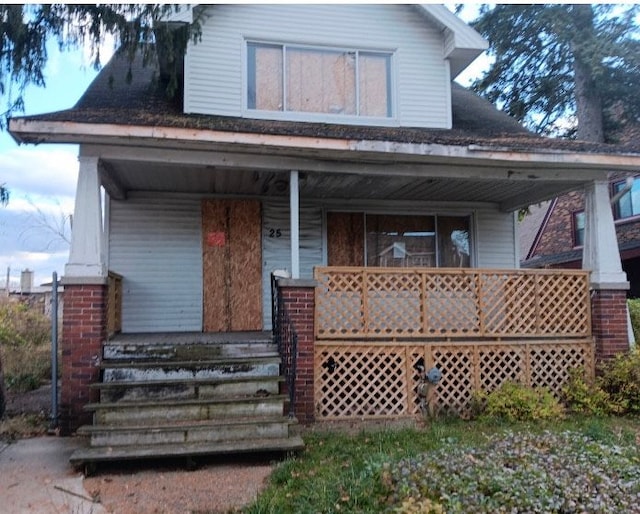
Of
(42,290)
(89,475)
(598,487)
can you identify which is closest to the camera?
(598,487)

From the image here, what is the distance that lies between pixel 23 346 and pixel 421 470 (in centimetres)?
976

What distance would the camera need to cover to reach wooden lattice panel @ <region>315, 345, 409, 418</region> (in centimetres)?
677

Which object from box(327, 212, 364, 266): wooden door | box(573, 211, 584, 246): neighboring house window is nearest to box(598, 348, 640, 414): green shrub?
box(327, 212, 364, 266): wooden door

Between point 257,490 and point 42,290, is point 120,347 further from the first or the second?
point 42,290

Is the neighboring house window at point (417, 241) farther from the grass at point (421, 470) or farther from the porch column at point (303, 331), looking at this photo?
the grass at point (421, 470)

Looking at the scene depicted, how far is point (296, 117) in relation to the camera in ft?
27.2

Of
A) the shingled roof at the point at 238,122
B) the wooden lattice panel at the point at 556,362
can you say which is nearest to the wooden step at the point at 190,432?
the shingled roof at the point at 238,122

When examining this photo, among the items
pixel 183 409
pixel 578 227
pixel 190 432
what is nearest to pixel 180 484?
pixel 190 432

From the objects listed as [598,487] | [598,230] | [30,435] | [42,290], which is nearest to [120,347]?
[30,435]

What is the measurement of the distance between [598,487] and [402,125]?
627 centimetres

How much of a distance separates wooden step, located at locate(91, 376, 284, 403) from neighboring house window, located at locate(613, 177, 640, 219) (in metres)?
14.4

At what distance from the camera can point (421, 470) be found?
3910mm

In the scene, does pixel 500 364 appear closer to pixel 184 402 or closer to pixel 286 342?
pixel 286 342

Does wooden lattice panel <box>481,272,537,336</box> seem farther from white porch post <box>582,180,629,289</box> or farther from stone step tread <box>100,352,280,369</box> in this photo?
stone step tread <box>100,352,280,369</box>
